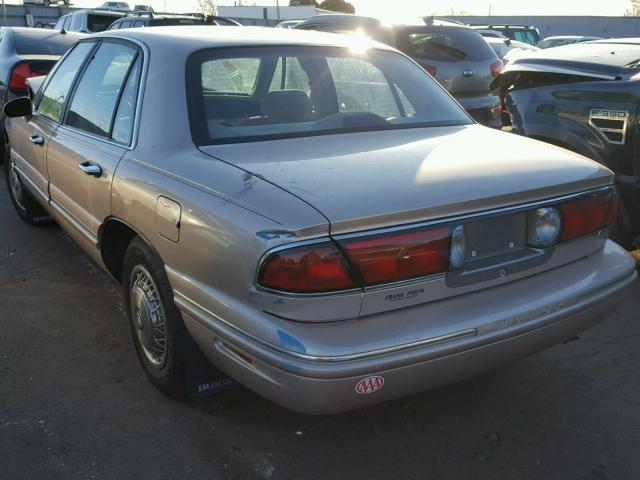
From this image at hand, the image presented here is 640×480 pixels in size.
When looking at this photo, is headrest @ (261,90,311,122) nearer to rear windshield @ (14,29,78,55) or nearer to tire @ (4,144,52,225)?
tire @ (4,144,52,225)

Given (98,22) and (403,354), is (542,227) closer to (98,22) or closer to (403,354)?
(403,354)

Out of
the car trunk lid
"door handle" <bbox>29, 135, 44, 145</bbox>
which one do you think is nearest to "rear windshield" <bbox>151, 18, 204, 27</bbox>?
"door handle" <bbox>29, 135, 44, 145</bbox>

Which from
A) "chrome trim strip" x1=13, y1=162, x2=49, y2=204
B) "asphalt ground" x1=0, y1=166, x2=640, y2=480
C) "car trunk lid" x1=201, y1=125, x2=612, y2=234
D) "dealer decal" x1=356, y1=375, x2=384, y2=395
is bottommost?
"asphalt ground" x1=0, y1=166, x2=640, y2=480

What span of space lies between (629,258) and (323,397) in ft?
5.45

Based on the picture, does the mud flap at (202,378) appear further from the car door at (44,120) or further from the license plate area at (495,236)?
the car door at (44,120)

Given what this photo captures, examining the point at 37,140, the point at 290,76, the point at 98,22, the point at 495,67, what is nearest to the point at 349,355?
the point at 290,76

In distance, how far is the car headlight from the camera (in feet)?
8.09

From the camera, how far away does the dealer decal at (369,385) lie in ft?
6.91

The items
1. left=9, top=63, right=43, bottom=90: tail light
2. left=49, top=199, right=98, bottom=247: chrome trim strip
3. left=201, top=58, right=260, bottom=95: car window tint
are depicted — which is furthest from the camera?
left=9, top=63, right=43, bottom=90: tail light

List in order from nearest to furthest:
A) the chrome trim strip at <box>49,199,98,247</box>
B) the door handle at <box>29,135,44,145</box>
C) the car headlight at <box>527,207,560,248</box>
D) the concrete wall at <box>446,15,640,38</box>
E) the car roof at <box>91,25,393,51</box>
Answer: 1. the car headlight at <box>527,207,560,248</box>
2. the car roof at <box>91,25,393,51</box>
3. the chrome trim strip at <box>49,199,98,247</box>
4. the door handle at <box>29,135,44,145</box>
5. the concrete wall at <box>446,15,640,38</box>

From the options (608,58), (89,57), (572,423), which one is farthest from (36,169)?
(608,58)

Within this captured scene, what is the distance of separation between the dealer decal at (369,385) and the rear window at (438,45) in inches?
256

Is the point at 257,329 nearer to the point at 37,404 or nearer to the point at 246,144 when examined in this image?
the point at 246,144

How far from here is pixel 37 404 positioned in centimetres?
301
